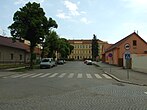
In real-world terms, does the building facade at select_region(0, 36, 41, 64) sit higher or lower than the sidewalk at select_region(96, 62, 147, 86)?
higher

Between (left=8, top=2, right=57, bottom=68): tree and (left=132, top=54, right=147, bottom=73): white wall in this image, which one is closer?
(left=132, top=54, right=147, bottom=73): white wall

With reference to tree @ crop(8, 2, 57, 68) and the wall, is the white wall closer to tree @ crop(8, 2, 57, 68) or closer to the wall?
tree @ crop(8, 2, 57, 68)

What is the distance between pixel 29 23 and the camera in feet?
144

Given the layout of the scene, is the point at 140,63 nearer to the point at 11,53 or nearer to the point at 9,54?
the point at 9,54

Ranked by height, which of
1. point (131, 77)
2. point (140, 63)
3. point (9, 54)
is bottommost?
point (131, 77)

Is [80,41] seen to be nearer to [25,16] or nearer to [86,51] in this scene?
[86,51]

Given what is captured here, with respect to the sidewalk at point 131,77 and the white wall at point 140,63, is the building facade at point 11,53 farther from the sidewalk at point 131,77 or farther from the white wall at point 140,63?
the sidewalk at point 131,77

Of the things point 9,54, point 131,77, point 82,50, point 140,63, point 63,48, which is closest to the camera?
point 131,77

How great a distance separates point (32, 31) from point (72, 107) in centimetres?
3651

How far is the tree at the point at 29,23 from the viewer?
143 ft

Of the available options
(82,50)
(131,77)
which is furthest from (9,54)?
(82,50)

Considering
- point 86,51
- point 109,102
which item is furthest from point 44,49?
point 86,51

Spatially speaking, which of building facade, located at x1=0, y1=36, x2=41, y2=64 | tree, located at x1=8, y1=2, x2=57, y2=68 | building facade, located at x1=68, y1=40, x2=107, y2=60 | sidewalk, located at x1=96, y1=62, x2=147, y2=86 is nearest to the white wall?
sidewalk, located at x1=96, y1=62, x2=147, y2=86

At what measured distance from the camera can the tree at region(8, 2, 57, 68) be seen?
43.5 m
